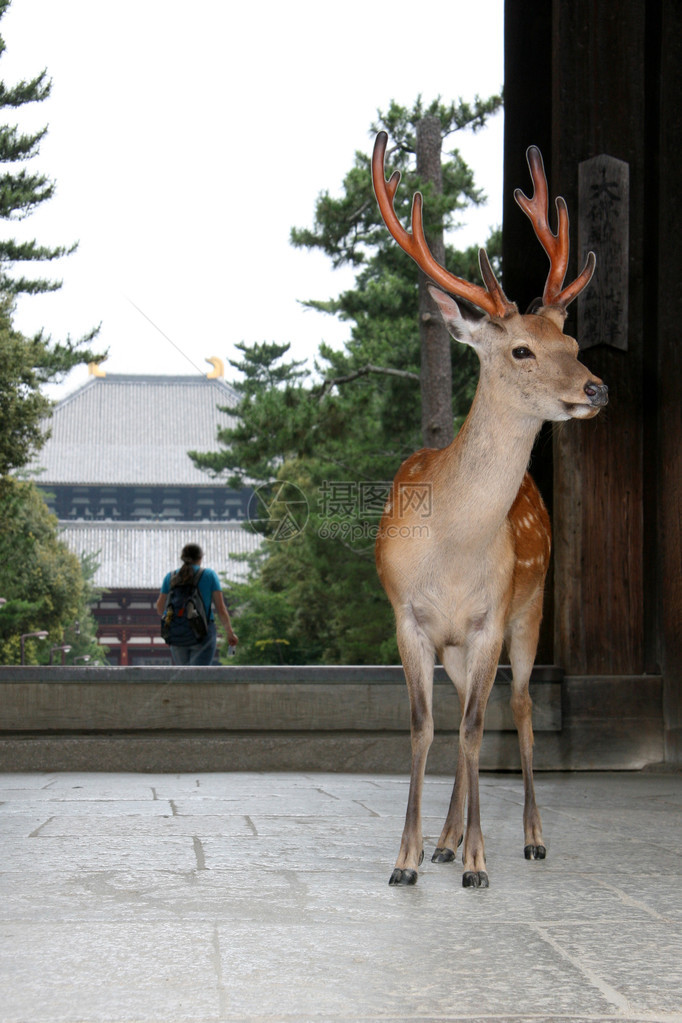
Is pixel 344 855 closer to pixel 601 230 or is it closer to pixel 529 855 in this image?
pixel 529 855

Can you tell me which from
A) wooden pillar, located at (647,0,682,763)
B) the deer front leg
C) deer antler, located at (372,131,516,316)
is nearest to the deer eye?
deer antler, located at (372,131,516,316)

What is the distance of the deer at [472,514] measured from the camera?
3043mm

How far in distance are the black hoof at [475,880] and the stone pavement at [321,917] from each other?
26 mm

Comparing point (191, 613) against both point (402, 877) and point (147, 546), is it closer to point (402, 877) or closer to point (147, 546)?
point (402, 877)

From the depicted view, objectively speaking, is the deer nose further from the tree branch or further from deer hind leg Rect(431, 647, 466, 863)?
the tree branch

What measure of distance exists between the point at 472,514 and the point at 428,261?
72cm

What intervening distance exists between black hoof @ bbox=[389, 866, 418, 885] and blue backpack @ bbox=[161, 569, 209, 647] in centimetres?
415

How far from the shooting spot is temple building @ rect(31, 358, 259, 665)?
38312 mm

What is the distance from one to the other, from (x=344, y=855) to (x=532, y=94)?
14.0 feet

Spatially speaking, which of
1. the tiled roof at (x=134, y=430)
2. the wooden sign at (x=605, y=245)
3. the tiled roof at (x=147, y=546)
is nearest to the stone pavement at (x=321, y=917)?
the wooden sign at (x=605, y=245)

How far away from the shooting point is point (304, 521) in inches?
781

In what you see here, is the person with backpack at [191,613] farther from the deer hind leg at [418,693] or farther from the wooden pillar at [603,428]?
the deer hind leg at [418,693]

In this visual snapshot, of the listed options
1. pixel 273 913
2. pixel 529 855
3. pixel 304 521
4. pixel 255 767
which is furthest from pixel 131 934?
pixel 304 521

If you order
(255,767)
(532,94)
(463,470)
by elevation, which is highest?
(532,94)
